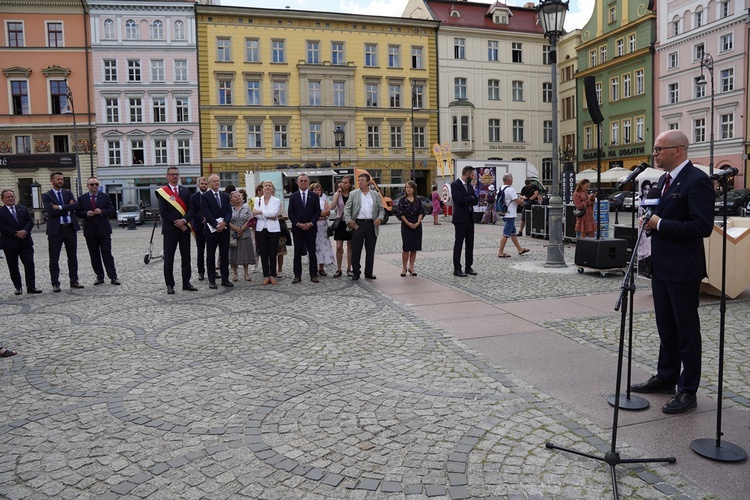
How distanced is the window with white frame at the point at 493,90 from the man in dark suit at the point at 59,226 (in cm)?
4595

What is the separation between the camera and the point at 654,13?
45.2 meters

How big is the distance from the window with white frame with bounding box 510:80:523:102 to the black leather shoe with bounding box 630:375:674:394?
5160 cm

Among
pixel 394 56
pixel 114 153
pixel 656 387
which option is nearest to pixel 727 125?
pixel 394 56

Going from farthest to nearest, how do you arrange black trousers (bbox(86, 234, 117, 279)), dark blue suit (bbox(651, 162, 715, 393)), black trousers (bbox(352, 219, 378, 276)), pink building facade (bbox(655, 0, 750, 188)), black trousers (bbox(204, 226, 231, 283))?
pink building facade (bbox(655, 0, 750, 188)) < black trousers (bbox(86, 234, 117, 279)) < black trousers (bbox(352, 219, 378, 276)) < black trousers (bbox(204, 226, 231, 283)) < dark blue suit (bbox(651, 162, 715, 393))

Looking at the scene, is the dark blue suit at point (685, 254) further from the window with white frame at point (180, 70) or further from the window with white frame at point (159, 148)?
the window with white frame at point (180, 70)

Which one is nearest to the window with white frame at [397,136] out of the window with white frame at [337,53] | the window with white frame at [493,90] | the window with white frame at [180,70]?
the window with white frame at [337,53]

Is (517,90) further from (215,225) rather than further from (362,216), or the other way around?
(215,225)

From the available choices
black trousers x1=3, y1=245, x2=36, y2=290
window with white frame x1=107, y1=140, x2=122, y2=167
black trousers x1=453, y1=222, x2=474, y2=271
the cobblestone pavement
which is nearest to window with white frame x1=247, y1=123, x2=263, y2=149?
window with white frame x1=107, y1=140, x2=122, y2=167

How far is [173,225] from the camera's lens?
403 inches

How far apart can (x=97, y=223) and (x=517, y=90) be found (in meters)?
48.0

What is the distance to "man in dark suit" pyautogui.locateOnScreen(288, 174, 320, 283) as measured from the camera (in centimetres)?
1081

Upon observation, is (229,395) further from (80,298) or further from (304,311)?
(80,298)

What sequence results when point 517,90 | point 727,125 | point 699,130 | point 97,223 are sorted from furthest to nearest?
point 517,90 → point 699,130 → point 727,125 → point 97,223

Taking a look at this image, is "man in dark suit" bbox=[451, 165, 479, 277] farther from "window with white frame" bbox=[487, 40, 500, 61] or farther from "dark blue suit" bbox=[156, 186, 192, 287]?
"window with white frame" bbox=[487, 40, 500, 61]
